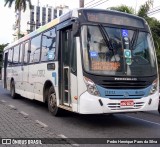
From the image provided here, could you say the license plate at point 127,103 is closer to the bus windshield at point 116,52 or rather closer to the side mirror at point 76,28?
the bus windshield at point 116,52

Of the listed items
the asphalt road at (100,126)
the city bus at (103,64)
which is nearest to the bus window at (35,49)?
the city bus at (103,64)

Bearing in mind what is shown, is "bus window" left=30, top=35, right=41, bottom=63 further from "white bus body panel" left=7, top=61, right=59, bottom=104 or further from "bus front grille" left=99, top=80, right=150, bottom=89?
"bus front grille" left=99, top=80, right=150, bottom=89

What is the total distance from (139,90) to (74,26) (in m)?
2.50

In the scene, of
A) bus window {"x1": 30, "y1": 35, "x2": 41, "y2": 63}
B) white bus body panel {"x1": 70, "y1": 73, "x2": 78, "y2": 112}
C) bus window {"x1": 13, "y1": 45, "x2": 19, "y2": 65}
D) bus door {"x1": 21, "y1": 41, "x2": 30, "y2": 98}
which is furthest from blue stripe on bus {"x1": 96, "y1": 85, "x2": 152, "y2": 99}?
bus window {"x1": 13, "y1": 45, "x2": 19, "y2": 65}

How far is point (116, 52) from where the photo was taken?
8969 mm

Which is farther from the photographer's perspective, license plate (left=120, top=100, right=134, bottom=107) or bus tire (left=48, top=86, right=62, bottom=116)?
bus tire (left=48, top=86, right=62, bottom=116)

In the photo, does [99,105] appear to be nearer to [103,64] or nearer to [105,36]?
[103,64]

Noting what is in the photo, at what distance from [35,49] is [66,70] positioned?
12.0 ft

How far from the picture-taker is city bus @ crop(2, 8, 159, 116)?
856 cm

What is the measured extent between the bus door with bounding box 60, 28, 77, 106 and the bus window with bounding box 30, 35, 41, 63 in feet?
8.49

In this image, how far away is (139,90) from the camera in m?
8.99

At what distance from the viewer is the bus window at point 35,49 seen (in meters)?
12.6

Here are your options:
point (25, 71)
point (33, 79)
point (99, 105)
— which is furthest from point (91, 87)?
point (25, 71)

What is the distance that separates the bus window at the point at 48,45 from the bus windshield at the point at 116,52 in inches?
85.1
